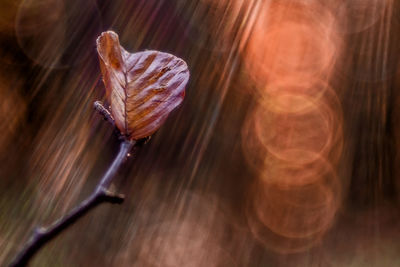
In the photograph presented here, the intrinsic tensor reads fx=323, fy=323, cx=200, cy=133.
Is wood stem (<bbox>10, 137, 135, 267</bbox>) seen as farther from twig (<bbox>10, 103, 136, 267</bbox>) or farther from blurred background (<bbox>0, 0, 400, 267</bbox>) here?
blurred background (<bbox>0, 0, 400, 267</bbox>)

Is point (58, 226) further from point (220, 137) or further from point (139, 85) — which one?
point (220, 137)

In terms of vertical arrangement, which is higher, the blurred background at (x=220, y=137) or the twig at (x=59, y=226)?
the twig at (x=59, y=226)

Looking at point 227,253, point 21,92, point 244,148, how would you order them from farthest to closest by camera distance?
point 244,148, point 227,253, point 21,92

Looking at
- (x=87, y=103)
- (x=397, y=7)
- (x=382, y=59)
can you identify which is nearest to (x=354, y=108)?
(x=382, y=59)

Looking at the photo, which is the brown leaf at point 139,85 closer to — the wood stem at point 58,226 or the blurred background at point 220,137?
the wood stem at point 58,226

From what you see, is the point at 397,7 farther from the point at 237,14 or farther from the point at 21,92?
the point at 21,92

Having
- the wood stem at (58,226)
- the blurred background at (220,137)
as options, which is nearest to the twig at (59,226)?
the wood stem at (58,226)
